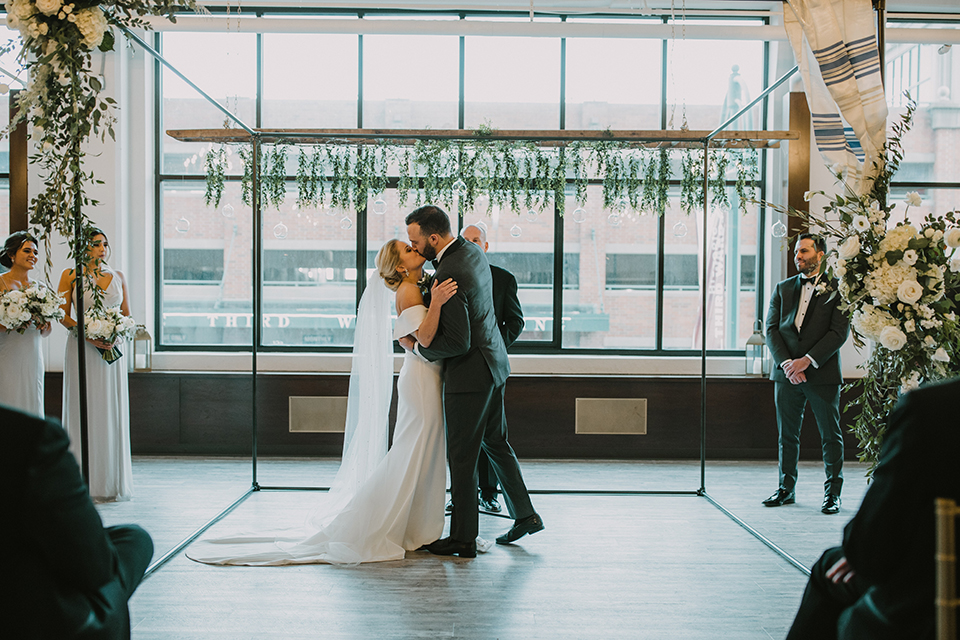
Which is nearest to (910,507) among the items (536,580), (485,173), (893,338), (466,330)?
(893,338)

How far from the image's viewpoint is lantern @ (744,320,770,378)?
659 cm

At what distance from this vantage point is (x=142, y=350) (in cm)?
655

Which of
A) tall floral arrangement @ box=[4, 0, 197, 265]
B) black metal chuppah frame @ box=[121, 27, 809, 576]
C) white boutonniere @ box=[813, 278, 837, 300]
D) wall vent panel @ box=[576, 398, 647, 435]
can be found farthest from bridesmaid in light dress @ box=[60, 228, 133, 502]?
white boutonniere @ box=[813, 278, 837, 300]

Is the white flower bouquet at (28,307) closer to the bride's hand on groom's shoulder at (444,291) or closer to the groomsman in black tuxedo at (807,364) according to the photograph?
the bride's hand on groom's shoulder at (444,291)

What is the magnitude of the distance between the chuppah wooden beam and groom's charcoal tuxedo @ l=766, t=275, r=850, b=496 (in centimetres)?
138

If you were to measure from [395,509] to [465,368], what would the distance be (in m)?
0.85

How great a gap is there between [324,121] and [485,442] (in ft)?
13.8

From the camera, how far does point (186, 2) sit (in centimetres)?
311

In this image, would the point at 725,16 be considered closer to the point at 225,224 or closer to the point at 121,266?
the point at 225,224

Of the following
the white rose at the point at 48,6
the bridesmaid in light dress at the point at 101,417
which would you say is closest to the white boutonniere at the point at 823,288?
the white rose at the point at 48,6

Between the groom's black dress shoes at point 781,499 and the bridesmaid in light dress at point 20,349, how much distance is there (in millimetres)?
5049

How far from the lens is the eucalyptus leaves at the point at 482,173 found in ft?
20.6

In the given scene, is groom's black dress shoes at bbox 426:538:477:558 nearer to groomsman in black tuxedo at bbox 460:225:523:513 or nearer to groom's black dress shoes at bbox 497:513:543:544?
groom's black dress shoes at bbox 497:513:543:544

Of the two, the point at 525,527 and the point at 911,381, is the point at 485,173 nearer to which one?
the point at 525,527
